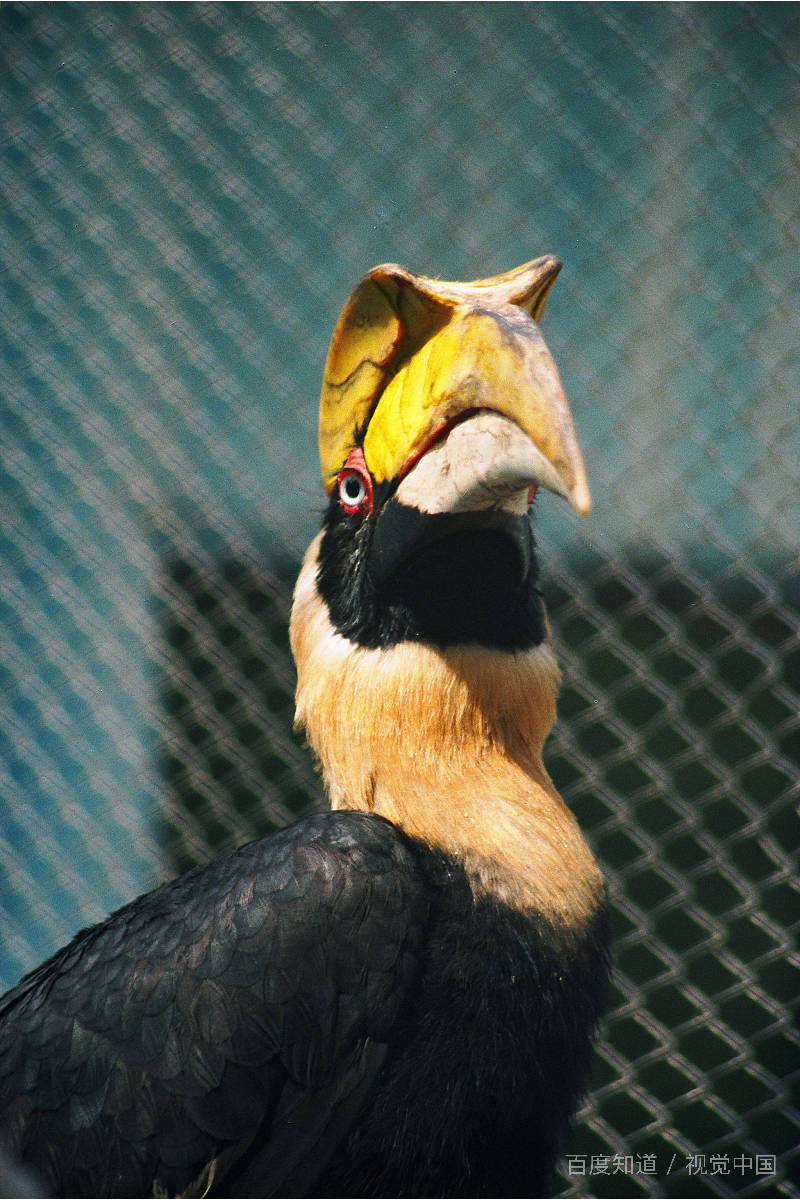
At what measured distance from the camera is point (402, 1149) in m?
0.90

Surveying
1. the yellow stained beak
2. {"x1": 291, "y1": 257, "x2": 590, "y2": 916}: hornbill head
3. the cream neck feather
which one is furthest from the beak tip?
the cream neck feather

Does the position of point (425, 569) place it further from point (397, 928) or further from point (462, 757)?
point (397, 928)

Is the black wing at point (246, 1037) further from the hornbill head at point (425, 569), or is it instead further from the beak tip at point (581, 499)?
the beak tip at point (581, 499)

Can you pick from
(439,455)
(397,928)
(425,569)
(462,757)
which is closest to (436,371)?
(439,455)

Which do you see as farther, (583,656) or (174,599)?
(174,599)

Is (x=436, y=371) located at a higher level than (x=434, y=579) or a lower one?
higher

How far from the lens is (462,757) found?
1.03m

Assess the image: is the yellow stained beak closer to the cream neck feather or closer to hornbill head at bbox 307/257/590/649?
hornbill head at bbox 307/257/590/649

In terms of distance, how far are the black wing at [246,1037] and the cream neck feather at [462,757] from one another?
7cm

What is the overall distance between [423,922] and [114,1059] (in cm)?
26

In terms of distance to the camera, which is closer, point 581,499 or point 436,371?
point 581,499

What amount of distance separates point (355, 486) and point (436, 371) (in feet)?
0.59

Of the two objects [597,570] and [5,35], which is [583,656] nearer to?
[597,570]

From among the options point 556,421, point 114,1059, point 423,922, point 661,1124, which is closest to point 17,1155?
point 114,1059
